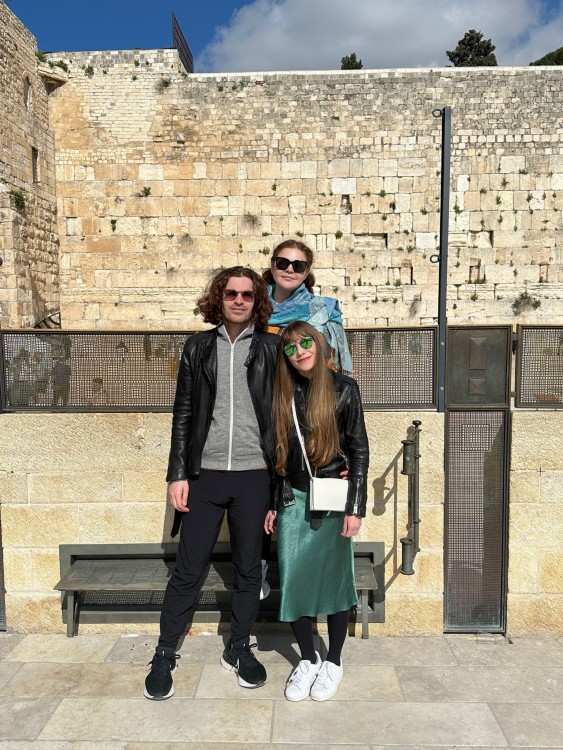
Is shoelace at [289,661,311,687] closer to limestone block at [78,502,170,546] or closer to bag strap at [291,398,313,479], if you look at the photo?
bag strap at [291,398,313,479]

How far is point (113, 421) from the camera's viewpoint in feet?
11.0

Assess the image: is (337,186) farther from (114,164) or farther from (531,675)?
(531,675)

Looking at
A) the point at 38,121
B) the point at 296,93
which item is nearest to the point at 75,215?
the point at 38,121

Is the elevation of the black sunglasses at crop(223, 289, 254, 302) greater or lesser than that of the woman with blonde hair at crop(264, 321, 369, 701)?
greater

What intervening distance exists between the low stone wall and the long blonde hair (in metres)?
0.76

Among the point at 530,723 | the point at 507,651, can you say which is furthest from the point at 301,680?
the point at 507,651

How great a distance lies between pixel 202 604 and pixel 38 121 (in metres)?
13.4

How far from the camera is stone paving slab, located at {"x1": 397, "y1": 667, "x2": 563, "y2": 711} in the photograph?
273cm

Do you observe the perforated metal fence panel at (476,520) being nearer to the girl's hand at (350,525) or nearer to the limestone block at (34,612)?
the girl's hand at (350,525)

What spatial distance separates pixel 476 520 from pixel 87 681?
2238 millimetres

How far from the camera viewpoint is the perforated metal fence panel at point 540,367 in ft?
10.7

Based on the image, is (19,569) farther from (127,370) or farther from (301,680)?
(301,680)

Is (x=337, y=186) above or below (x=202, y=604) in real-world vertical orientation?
above

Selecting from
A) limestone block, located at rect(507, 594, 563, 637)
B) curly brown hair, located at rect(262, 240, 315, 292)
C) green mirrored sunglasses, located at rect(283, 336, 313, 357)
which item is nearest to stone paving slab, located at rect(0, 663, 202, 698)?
green mirrored sunglasses, located at rect(283, 336, 313, 357)
